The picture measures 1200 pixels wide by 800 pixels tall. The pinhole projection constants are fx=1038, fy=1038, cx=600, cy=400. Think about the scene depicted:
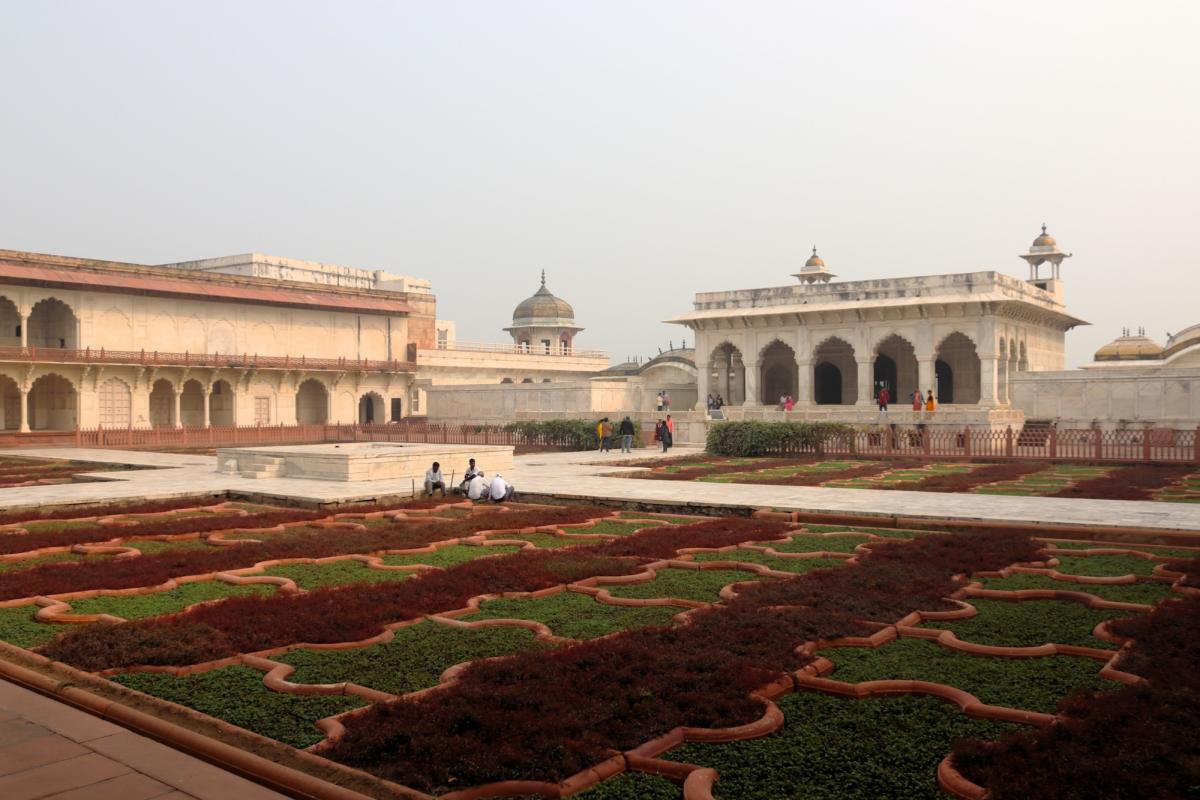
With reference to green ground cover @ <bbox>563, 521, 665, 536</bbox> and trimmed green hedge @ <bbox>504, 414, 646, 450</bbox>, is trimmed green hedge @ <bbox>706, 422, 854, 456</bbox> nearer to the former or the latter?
trimmed green hedge @ <bbox>504, 414, 646, 450</bbox>

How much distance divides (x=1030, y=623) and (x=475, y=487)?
782 centimetres

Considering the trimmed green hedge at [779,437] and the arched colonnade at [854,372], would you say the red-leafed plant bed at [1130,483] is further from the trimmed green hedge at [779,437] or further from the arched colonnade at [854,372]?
the arched colonnade at [854,372]

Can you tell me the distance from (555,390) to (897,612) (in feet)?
97.9

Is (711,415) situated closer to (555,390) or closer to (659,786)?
(555,390)

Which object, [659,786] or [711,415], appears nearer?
[659,786]

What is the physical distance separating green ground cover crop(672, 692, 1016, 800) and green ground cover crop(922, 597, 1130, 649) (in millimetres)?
1279

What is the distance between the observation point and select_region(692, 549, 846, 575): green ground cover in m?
7.56

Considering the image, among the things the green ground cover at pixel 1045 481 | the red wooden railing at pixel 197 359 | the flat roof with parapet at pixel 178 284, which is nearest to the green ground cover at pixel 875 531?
the green ground cover at pixel 1045 481

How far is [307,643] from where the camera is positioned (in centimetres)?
520

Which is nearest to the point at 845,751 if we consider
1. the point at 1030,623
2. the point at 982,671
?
the point at 982,671

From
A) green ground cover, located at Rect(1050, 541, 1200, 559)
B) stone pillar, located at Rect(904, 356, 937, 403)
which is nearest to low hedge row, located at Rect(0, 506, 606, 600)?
green ground cover, located at Rect(1050, 541, 1200, 559)

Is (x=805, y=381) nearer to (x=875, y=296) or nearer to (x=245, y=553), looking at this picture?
(x=875, y=296)

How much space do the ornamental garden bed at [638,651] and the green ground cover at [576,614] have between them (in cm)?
3

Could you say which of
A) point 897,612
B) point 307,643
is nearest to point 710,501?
point 897,612
